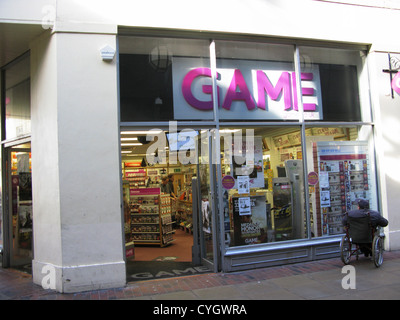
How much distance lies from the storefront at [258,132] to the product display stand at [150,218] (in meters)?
1.74

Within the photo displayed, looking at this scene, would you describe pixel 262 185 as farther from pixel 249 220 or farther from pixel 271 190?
pixel 249 220

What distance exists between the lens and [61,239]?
18.6 ft

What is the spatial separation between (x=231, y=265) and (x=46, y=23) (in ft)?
16.7

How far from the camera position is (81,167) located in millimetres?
5801

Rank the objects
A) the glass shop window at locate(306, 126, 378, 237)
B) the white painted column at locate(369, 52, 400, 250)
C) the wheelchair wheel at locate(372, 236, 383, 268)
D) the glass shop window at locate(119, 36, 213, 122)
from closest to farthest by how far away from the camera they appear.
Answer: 1. the wheelchair wheel at locate(372, 236, 383, 268)
2. the glass shop window at locate(119, 36, 213, 122)
3. the glass shop window at locate(306, 126, 378, 237)
4. the white painted column at locate(369, 52, 400, 250)

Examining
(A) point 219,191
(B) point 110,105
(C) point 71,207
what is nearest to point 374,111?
(A) point 219,191

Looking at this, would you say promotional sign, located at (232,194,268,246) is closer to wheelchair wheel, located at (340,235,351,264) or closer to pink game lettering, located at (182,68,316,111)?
wheelchair wheel, located at (340,235,351,264)

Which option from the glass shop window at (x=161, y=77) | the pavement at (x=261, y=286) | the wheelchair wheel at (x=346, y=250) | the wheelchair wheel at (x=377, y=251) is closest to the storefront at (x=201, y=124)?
the glass shop window at (x=161, y=77)

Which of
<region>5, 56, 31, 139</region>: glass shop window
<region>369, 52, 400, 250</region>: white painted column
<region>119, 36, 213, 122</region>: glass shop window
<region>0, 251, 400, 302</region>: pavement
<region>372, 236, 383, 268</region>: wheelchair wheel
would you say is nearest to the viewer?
<region>0, 251, 400, 302</region>: pavement

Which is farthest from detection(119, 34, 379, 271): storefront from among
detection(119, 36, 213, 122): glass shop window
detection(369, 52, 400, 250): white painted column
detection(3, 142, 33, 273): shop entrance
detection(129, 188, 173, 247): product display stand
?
detection(3, 142, 33, 273): shop entrance

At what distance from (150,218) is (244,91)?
14.0 feet

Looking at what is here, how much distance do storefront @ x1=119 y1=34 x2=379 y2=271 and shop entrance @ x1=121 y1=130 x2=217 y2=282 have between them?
0.05 m

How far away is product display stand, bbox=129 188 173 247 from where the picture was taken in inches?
366

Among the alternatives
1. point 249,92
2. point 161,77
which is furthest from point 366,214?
point 161,77
